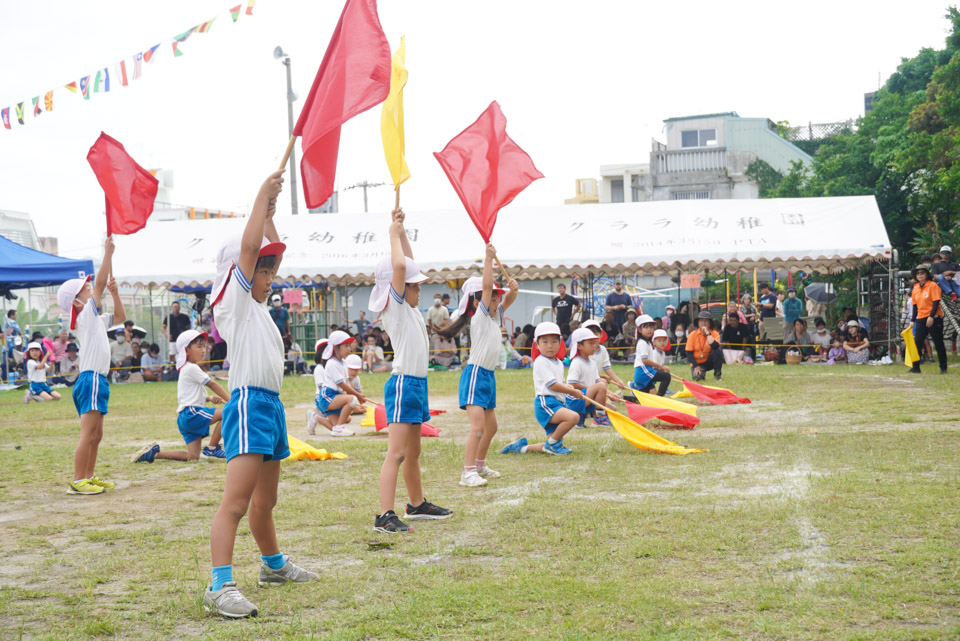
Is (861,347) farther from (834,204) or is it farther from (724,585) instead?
(724,585)

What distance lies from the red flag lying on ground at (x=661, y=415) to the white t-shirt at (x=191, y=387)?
15.7 feet

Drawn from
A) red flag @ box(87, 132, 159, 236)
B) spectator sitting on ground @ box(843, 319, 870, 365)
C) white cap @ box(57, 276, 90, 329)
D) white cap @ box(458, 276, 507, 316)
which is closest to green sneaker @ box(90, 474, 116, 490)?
white cap @ box(57, 276, 90, 329)

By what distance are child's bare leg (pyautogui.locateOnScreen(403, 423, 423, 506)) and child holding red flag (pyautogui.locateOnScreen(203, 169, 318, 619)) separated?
1.59 metres

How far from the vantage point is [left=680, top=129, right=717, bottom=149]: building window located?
54.0 m

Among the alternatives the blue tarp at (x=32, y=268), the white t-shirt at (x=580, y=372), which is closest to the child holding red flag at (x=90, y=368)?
the white t-shirt at (x=580, y=372)

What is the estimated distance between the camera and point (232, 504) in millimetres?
4516

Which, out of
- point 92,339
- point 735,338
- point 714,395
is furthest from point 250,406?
point 735,338

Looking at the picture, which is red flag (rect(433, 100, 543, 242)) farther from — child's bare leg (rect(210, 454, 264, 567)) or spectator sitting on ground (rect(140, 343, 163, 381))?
spectator sitting on ground (rect(140, 343, 163, 381))

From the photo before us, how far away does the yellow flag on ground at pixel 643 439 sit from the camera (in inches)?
361

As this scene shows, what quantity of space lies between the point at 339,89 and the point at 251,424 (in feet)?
6.65

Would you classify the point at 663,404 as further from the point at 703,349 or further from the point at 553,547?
the point at 703,349

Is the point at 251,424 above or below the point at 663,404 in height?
above

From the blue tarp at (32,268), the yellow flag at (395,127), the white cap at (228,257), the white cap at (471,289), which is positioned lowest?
the white cap at (471,289)

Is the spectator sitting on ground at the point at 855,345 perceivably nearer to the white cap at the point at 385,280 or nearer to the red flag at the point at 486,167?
the red flag at the point at 486,167
